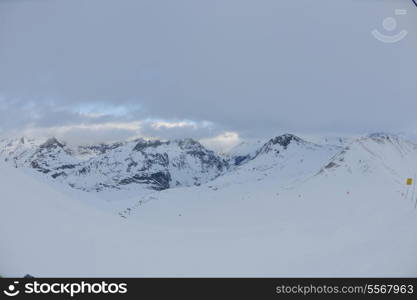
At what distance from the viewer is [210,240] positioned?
18.2m

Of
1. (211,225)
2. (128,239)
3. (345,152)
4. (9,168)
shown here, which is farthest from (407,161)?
(9,168)

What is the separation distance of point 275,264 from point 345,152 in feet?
106

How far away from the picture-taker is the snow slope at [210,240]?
42.7 ft

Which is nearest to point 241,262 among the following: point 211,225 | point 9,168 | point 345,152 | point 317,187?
point 211,225

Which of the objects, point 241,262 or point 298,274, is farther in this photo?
point 241,262

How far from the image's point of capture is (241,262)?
15383mm

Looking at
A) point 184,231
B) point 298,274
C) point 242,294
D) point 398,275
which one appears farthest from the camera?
point 184,231

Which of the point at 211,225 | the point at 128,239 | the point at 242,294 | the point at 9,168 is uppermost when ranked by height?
the point at 9,168

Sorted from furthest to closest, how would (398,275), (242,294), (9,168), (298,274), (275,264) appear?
1. (9,168)
2. (275,264)
3. (298,274)
4. (398,275)
5. (242,294)

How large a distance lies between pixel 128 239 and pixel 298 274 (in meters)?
→ 7.58

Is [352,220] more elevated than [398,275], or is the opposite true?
[352,220]

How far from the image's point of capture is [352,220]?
20156mm

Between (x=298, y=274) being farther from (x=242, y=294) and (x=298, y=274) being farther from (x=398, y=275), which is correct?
(x=242, y=294)

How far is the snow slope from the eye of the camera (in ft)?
42.7
